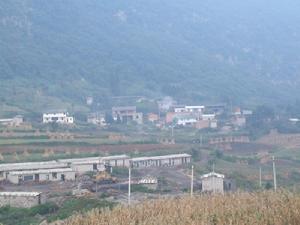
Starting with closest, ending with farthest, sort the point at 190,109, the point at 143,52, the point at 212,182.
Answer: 1. the point at 212,182
2. the point at 190,109
3. the point at 143,52

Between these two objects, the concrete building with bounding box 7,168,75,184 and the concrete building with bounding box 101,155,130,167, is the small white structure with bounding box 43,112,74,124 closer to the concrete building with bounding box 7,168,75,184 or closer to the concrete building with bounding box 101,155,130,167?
the concrete building with bounding box 101,155,130,167

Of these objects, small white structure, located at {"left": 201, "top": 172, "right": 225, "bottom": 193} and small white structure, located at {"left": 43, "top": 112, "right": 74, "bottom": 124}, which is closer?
small white structure, located at {"left": 201, "top": 172, "right": 225, "bottom": 193}

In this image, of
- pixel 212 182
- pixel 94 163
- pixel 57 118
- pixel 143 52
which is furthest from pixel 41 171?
pixel 143 52

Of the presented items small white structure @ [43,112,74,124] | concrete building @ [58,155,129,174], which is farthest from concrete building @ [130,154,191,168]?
small white structure @ [43,112,74,124]

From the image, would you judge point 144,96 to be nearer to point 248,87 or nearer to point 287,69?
point 248,87

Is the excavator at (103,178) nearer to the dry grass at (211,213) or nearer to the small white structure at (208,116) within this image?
the dry grass at (211,213)

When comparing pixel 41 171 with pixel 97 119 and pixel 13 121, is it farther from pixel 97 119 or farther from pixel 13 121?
pixel 97 119
